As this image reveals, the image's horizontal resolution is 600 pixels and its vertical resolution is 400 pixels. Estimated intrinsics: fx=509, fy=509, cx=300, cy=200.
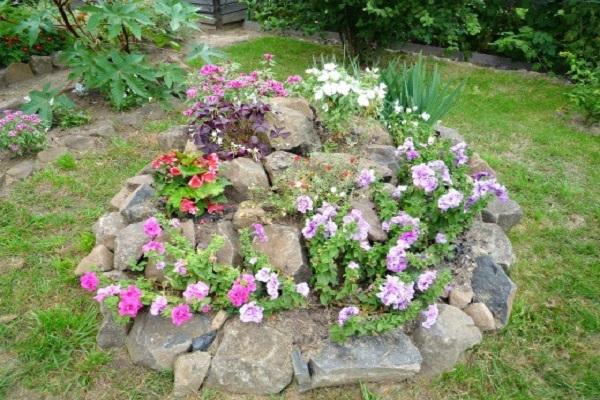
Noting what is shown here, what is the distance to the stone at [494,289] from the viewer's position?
2650mm

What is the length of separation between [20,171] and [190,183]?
1.88 metres

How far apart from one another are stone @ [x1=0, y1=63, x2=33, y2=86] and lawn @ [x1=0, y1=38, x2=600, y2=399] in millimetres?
2022

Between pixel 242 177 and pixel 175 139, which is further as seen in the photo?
pixel 175 139

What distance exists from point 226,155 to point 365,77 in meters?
1.20

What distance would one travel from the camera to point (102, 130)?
4.34 meters

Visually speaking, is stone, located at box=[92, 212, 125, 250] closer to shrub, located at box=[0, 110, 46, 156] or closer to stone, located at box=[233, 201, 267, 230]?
stone, located at box=[233, 201, 267, 230]

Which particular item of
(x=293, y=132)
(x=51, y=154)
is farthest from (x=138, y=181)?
(x=51, y=154)

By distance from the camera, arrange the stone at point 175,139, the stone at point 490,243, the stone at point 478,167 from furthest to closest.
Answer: the stone at point 175,139 < the stone at point 478,167 < the stone at point 490,243

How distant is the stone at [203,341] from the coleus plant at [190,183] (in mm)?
673

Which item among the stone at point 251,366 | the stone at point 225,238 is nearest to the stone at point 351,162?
the stone at point 225,238

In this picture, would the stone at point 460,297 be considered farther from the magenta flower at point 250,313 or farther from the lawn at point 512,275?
the magenta flower at point 250,313

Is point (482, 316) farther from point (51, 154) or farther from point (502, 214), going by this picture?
point (51, 154)

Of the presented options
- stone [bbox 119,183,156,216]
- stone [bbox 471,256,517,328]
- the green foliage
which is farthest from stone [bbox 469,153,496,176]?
stone [bbox 119,183,156,216]

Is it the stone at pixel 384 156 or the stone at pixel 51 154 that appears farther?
the stone at pixel 51 154
